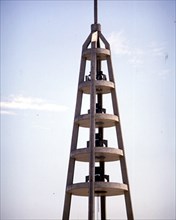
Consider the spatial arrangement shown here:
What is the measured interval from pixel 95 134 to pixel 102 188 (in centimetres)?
680

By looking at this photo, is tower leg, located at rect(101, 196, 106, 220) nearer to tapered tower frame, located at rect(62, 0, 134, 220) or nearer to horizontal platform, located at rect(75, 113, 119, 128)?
tapered tower frame, located at rect(62, 0, 134, 220)

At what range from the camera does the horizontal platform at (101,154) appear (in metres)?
53.9

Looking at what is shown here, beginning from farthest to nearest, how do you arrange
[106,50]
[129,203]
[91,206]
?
[106,50] < [129,203] < [91,206]

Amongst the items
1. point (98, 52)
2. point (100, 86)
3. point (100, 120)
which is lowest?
point (100, 120)

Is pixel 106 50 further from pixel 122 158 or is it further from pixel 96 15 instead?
pixel 122 158

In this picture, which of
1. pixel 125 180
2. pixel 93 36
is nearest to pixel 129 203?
pixel 125 180

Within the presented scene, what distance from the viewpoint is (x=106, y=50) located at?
195 feet

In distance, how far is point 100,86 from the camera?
57250 millimetres

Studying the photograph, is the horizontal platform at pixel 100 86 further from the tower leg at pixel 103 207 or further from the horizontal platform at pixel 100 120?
the tower leg at pixel 103 207

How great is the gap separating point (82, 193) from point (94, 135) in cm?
783

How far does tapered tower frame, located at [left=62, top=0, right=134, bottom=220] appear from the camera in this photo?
175 feet

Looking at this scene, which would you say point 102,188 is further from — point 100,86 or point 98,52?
point 98,52

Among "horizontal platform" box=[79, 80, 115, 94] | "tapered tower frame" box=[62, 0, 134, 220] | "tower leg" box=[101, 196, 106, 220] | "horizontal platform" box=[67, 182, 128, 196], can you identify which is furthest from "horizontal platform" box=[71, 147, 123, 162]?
"horizontal platform" box=[79, 80, 115, 94]

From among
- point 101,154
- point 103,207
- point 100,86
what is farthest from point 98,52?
point 103,207
